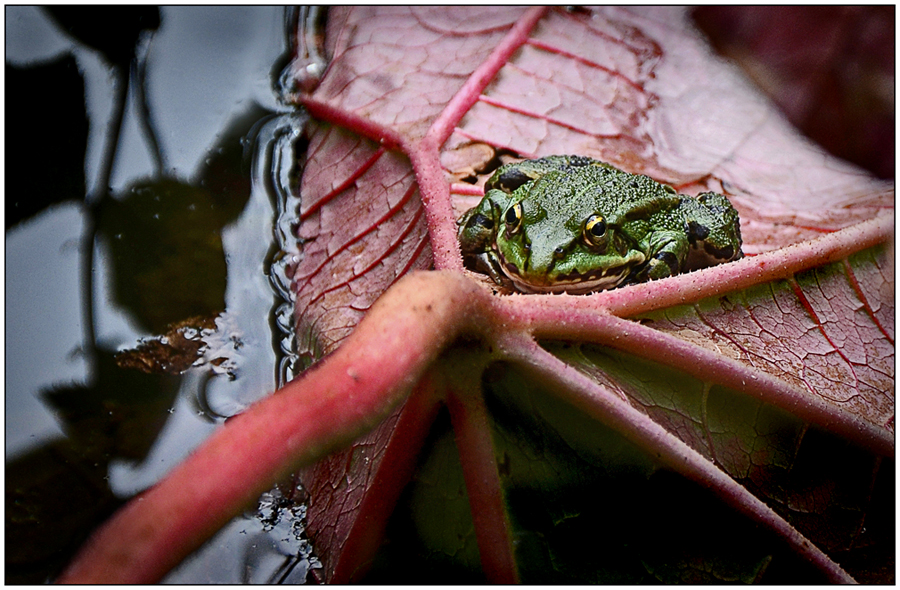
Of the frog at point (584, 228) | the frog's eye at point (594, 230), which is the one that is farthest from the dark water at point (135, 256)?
the frog's eye at point (594, 230)

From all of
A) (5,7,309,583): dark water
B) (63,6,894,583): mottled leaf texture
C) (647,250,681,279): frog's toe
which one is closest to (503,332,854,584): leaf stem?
(63,6,894,583): mottled leaf texture

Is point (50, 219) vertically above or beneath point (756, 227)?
above

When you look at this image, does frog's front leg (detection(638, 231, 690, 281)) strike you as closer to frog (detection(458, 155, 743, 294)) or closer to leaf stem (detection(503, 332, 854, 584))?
frog (detection(458, 155, 743, 294))

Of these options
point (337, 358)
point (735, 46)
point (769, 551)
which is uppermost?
point (337, 358)

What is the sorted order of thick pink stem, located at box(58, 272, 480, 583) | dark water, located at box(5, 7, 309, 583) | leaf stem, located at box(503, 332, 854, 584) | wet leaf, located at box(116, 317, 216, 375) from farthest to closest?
wet leaf, located at box(116, 317, 216, 375)
dark water, located at box(5, 7, 309, 583)
leaf stem, located at box(503, 332, 854, 584)
thick pink stem, located at box(58, 272, 480, 583)

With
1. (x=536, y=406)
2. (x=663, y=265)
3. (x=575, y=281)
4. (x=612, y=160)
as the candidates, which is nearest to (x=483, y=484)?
(x=536, y=406)

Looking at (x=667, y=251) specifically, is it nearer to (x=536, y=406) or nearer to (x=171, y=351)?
(x=536, y=406)

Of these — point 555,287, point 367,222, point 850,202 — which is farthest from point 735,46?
point 367,222

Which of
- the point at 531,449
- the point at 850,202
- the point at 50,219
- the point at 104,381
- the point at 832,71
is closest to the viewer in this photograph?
the point at 531,449

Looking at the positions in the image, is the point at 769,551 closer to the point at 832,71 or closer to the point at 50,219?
the point at 50,219
